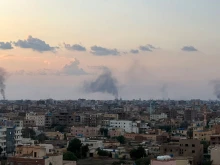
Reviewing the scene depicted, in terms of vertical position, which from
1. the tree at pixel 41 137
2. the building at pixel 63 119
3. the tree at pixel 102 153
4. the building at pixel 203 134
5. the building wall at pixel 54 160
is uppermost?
the building at pixel 63 119

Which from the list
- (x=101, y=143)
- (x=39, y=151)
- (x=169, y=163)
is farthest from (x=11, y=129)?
(x=169, y=163)

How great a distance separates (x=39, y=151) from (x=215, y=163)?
6821 mm

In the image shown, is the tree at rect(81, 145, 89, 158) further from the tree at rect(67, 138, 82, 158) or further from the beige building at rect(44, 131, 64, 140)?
the beige building at rect(44, 131, 64, 140)

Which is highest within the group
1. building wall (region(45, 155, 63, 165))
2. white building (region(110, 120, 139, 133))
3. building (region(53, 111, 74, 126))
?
building (region(53, 111, 74, 126))

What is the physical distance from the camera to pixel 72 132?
36906 mm

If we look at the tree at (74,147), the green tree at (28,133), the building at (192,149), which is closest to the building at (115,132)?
the green tree at (28,133)

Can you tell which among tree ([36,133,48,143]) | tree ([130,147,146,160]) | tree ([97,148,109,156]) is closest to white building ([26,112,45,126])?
tree ([36,133,48,143])

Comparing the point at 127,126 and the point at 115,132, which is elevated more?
the point at 127,126

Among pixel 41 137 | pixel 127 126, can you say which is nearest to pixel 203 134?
pixel 127 126

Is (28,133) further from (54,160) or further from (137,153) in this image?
(54,160)

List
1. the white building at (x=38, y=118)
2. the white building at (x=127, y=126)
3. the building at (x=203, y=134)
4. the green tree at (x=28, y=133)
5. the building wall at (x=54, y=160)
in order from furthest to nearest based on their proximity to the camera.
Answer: the white building at (x=38, y=118) → the white building at (x=127, y=126) → the green tree at (x=28, y=133) → the building at (x=203, y=134) → the building wall at (x=54, y=160)

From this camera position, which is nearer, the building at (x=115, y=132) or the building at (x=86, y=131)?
the building at (x=115, y=132)

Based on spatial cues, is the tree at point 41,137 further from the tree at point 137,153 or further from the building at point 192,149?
the building at point 192,149

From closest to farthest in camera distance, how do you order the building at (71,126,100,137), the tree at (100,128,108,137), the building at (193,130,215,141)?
the building at (193,130,215,141) → the building at (71,126,100,137) → the tree at (100,128,108,137)
